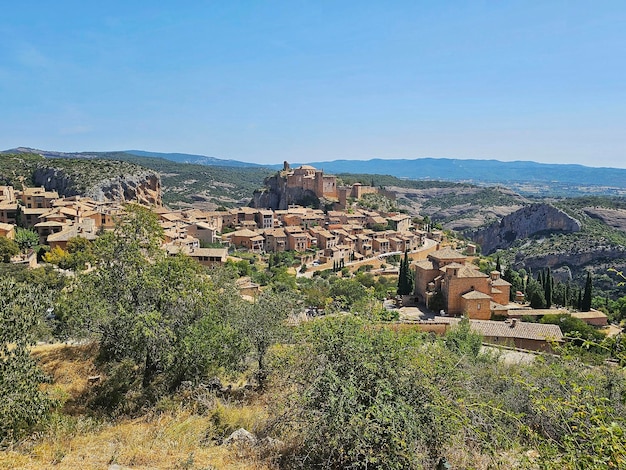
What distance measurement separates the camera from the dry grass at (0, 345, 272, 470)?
6.51 m

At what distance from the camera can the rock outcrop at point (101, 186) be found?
62188mm

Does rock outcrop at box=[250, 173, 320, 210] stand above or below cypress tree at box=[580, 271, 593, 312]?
above

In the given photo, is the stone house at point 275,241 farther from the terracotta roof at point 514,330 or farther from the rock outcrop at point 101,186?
the terracotta roof at point 514,330

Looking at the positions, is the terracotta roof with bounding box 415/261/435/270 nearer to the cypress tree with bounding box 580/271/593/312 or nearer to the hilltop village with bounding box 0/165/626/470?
the cypress tree with bounding box 580/271/593/312

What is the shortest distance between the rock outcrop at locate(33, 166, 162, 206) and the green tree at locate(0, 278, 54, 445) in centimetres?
5871

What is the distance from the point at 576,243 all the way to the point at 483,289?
2612 inches

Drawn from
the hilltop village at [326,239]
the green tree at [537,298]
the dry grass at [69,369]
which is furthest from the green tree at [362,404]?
the green tree at [537,298]

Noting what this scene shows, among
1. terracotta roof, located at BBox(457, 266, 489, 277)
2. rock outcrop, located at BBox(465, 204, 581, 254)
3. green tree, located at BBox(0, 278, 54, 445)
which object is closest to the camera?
green tree, located at BBox(0, 278, 54, 445)

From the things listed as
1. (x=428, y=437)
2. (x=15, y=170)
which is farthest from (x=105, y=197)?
(x=428, y=437)

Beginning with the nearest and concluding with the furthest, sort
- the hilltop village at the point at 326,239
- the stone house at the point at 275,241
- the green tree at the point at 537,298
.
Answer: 1. the hilltop village at the point at 326,239
2. the green tree at the point at 537,298
3. the stone house at the point at 275,241

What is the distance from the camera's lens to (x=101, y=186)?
63531 millimetres

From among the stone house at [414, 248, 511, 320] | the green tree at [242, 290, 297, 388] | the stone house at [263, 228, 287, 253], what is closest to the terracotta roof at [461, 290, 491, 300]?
the stone house at [414, 248, 511, 320]

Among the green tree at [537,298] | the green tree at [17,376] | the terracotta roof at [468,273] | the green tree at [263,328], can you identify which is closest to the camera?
the green tree at [17,376]

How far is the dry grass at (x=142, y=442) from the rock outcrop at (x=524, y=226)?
341 ft
